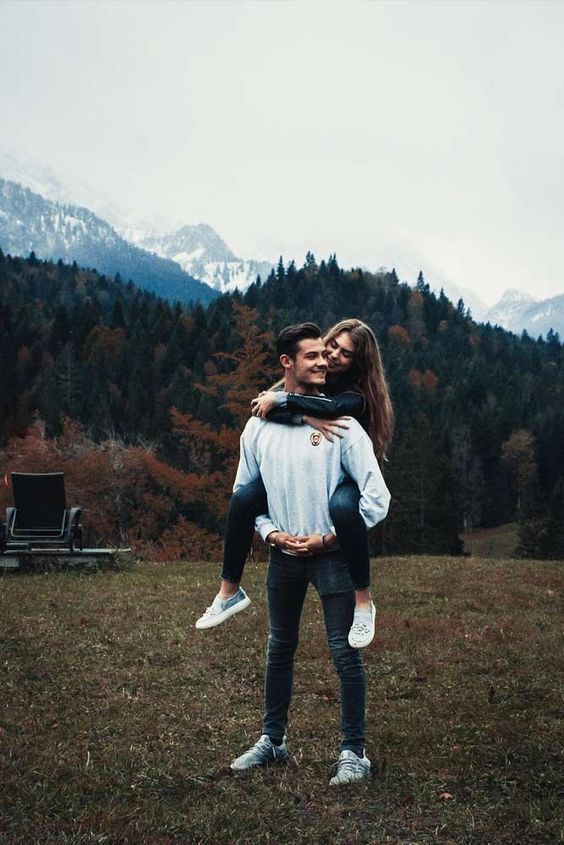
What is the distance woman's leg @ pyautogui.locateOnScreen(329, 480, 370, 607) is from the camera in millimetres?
4504

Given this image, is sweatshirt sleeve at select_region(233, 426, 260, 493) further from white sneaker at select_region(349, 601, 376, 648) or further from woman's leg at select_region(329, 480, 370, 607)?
white sneaker at select_region(349, 601, 376, 648)

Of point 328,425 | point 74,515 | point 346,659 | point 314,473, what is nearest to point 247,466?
point 314,473

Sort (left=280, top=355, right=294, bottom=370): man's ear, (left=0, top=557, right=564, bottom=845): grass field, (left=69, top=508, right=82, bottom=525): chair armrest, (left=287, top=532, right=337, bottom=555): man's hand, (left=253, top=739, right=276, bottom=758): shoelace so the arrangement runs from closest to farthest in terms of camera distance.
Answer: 1. (left=0, top=557, right=564, bottom=845): grass field
2. (left=287, top=532, right=337, bottom=555): man's hand
3. (left=280, top=355, right=294, bottom=370): man's ear
4. (left=253, top=739, right=276, bottom=758): shoelace
5. (left=69, top=508, right=82, bottom=525): chair armrest

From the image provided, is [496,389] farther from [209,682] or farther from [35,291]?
[209,682]

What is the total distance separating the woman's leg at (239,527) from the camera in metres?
4.80

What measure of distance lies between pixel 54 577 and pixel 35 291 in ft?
500

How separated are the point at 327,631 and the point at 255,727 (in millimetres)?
1843

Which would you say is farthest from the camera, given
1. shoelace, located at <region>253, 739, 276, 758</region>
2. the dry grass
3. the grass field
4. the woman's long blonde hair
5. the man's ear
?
the dry grass

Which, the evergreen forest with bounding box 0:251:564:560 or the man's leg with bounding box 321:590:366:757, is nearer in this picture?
the man's leg with bounding box 321:590:366:757

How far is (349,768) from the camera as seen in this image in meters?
4.82

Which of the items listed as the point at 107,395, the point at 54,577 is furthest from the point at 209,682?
the point at 107,395

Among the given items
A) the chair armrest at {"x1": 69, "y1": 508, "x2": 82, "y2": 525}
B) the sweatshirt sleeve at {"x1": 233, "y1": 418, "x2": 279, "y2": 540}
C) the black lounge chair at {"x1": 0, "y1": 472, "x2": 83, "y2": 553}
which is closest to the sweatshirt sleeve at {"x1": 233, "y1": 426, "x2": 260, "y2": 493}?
the sweatshirt sleeve at {"x1": 233, "y1": 418, "x2": 279, "y2": 540}

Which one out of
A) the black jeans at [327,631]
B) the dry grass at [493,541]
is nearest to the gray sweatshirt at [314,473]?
the black jeans at [327,631]

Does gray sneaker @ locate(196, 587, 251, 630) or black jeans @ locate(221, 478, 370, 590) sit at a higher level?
black jeans @ locate(221, 478, 370, 590)
